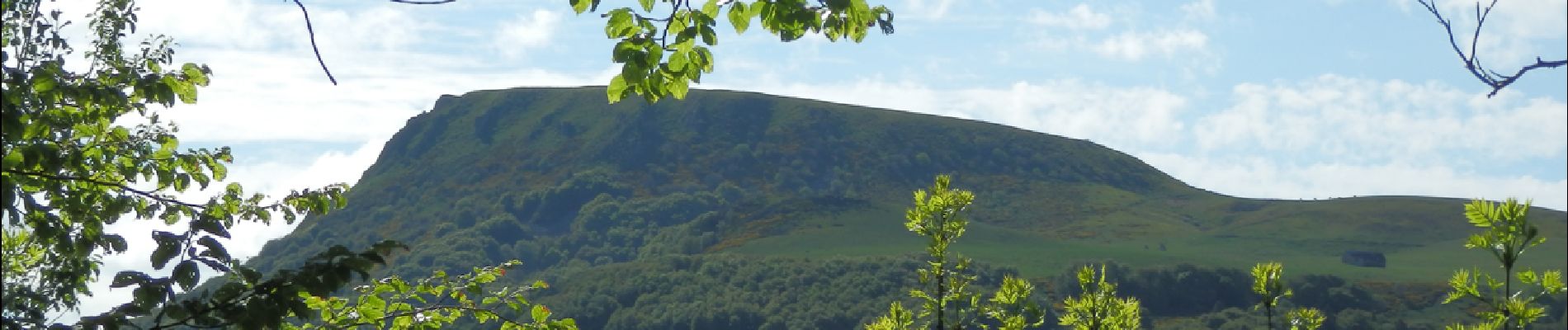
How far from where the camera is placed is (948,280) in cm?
1036

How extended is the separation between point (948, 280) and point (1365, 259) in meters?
186

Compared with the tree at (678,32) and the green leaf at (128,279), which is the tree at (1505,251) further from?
the green leaf at (128,279)

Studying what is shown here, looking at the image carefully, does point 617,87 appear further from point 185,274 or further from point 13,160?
point 13,160

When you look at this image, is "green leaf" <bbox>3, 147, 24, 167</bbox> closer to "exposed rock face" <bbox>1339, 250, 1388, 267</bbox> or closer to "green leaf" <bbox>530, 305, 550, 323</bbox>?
"green leaf" <bbox>530, 305, 550, 323</bbox>

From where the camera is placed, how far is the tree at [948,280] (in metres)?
10.0

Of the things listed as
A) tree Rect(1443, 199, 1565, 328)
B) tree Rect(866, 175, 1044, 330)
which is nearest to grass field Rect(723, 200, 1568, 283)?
tree Rect(866, 175, 1044, 330)

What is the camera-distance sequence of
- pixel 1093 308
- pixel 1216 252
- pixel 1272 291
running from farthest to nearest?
pixel 1216 252, pixel 1093 308, pixel 1272 291

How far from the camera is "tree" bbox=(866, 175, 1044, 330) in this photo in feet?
32.9

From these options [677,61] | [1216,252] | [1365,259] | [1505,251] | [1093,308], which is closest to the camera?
[677,61]

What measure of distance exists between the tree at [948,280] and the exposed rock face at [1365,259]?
182 meters

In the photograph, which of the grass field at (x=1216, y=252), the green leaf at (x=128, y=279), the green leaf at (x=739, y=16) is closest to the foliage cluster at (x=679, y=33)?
the green leaf at (x=739, y=16)

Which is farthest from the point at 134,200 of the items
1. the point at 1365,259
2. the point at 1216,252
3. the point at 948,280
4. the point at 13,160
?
the point at 1216,252

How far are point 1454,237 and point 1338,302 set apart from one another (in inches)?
2185

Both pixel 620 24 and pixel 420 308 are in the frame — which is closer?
pixel 620 24
